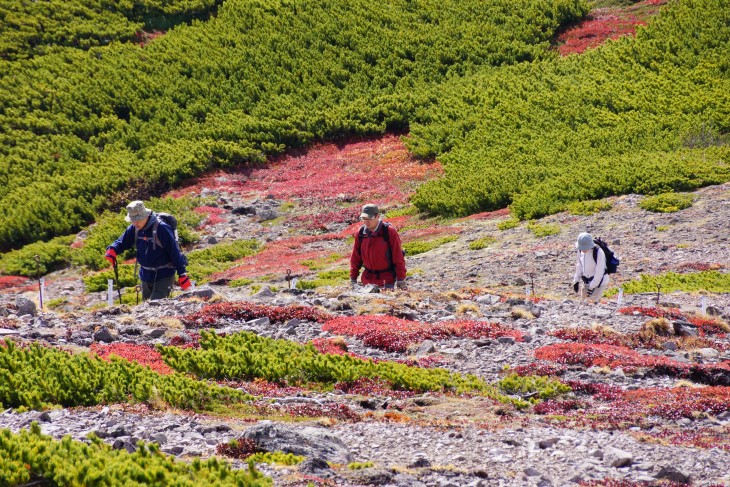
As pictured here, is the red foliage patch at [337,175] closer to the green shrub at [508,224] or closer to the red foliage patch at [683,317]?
the green shrub at [508,224]

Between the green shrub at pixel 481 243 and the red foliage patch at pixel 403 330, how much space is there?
47.4 ft

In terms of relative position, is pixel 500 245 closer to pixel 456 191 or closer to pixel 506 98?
pixel 456 191

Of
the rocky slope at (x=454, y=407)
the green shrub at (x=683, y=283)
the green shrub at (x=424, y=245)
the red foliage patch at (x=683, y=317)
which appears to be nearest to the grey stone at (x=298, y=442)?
the rocky slope at (x=454, y=407)

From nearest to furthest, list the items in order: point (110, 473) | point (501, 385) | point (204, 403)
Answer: point (110, 473) < point (204, 403) < point (501, 385)

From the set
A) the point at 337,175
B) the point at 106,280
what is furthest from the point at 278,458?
the point at 337,175

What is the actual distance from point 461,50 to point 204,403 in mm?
48289

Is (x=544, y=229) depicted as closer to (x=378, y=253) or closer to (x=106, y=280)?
(x=378, y=253)

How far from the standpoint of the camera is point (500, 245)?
2931cm

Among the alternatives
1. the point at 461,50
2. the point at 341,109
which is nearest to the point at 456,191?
the point at 341,109

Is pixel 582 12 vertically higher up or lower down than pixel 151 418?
higher up

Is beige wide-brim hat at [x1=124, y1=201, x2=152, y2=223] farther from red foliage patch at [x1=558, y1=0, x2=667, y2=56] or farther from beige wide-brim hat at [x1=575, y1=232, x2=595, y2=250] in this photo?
red foliage patch at [x1=558, y1=0, x2=667, y2=56]

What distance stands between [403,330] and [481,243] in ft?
51.6

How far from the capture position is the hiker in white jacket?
17.6 metres

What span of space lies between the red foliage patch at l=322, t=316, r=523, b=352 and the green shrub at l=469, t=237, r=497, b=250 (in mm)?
14445
